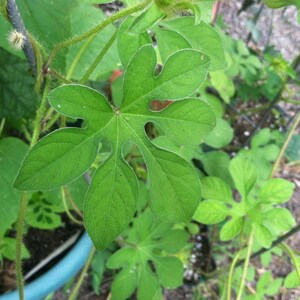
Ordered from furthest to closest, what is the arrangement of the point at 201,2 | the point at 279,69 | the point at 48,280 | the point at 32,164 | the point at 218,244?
the point at 218,244 → the point at 279,69 → the point at 48,280 → the point at 201,2 → the point at 32,164

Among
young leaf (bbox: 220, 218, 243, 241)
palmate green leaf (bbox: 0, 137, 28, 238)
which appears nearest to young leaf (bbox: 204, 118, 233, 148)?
young leaf (bbox: 220, 218, 243, 241)

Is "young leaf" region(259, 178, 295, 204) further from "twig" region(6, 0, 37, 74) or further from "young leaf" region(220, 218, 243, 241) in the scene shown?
"twig" region(6, 0, 37, 74)

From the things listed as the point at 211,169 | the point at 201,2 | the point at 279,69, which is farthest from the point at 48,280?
the point at 279,69

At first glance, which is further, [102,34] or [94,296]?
[94,296]

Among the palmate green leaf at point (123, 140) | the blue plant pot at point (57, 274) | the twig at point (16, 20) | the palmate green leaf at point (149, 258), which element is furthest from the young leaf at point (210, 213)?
the twig at point (16, 20)

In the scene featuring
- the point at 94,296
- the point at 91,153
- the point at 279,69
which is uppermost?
the point at 91,153

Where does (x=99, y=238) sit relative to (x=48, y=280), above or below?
above

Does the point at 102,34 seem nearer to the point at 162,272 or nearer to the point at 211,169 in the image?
the point at 211,169
